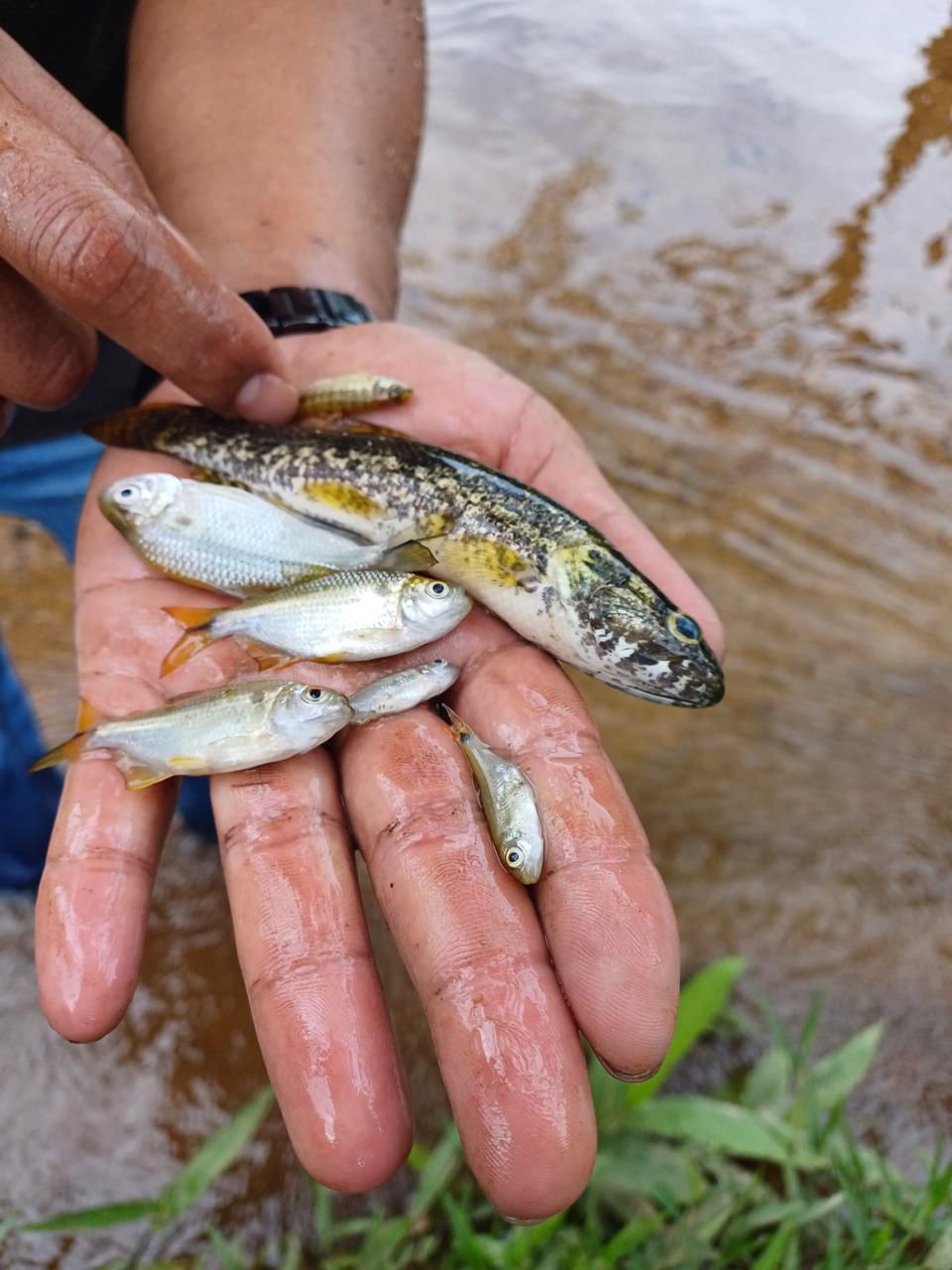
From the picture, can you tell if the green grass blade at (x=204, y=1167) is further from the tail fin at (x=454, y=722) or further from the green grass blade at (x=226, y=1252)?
the tail fin at (x=454, y=722)

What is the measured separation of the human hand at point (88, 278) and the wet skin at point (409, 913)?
0.74 meters

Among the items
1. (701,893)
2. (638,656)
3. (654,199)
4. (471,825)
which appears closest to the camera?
(471,825)

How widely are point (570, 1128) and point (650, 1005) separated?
30 cm

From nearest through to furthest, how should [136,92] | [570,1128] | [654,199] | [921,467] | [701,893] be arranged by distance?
1. [570,1128]
2. [136,92]
3. [701,893]
4. [921,467]
5. [654,199]

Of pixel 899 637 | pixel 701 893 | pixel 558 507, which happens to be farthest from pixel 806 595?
pixel 558 507

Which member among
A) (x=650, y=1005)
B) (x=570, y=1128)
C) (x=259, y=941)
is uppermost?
(x=650, y=1005)

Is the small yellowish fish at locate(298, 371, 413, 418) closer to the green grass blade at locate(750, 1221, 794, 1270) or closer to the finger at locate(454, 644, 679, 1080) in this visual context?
the finger at locate(454, 644, 679, 1080)

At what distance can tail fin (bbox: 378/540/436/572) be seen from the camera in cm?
272

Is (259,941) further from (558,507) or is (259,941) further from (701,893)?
(701,893)

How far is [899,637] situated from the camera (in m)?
5.32

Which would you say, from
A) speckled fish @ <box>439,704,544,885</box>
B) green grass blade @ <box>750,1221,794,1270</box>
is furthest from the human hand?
green grass blade @ <box>750,1221,794,1270</box>

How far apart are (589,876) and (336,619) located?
104 centimetres

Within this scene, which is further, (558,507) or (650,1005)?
(558,507)

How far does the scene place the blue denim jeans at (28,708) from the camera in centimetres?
Answer: 355
